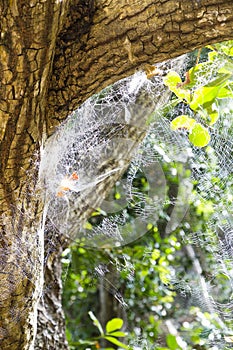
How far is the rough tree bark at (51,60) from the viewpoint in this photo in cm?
59

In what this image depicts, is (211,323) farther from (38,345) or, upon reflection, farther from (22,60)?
(22,60)

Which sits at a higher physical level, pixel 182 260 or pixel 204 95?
pixel 204 95

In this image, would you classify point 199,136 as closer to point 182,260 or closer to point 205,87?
point 205,87

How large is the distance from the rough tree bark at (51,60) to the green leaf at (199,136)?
18 centimetres

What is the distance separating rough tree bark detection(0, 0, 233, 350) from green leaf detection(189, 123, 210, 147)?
181mm

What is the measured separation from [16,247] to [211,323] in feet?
2.36

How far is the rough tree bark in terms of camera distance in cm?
59

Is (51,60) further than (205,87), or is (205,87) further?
(205,87)

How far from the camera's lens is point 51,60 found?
0.63 m

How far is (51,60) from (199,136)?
0.29m

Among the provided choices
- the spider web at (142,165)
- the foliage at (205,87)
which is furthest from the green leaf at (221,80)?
the spider web at (142,165)

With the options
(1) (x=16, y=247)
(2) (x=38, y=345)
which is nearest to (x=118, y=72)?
(1) (x=16, y=247)

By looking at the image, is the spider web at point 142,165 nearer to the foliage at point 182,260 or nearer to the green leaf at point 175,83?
the foliage at point 182,260

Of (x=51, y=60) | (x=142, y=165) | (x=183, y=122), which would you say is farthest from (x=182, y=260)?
(x=51, y=60)
